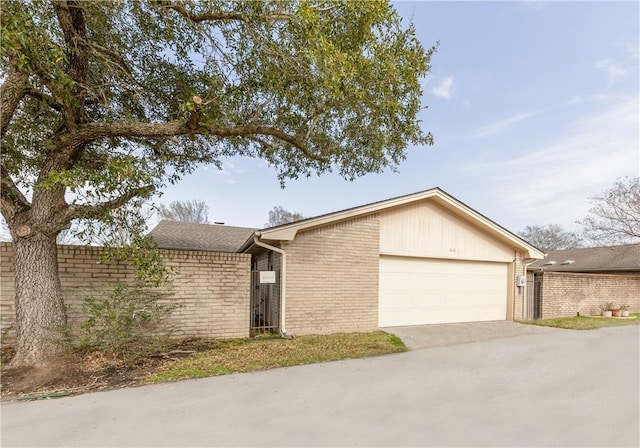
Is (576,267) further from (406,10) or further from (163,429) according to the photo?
(163,429)

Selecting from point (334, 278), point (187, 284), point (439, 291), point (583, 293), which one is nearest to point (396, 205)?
point (334, 278)

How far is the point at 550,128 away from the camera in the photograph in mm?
11430

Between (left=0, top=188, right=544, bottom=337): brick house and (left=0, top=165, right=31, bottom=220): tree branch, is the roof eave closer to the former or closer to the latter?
(left=0, top=188, right=544, bottom=337): brick house

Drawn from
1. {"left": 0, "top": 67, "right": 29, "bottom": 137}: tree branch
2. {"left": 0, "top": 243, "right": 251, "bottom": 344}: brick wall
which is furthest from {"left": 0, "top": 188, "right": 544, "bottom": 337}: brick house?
{"left": 0, "top": 67, "right": 29, "bottom": 137}: tree branch

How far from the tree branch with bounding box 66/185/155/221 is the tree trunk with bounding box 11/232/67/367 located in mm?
553

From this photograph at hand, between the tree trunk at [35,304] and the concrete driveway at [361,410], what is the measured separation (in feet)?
4.40

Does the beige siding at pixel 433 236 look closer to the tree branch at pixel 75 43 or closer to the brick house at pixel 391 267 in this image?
the brick house at pixel 391 267

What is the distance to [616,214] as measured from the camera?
17891 millimetres

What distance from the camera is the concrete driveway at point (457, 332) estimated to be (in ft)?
24.6

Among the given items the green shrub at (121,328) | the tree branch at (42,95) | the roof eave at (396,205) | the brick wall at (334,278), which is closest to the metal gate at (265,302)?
the brick wall at (334,278)

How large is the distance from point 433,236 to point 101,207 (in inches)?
331

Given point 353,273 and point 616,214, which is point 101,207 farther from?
point 616,214

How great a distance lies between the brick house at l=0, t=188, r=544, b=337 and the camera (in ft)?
22.8

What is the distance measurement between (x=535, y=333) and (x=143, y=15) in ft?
38.4
